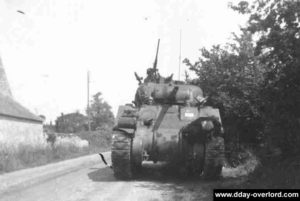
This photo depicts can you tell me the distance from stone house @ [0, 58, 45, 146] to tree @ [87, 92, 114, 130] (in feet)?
165

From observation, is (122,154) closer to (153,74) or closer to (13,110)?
(153,74)

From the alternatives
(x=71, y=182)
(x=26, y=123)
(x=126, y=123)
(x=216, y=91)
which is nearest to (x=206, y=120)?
(x=126, y=123)

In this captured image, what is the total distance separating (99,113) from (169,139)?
260ft

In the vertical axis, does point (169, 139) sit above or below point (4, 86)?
below

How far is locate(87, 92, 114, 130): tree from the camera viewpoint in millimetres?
90188

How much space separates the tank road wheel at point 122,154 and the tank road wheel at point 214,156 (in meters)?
→ 2.05

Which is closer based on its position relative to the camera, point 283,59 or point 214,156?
point 283,59

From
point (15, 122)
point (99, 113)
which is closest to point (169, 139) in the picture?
point (15, 122)

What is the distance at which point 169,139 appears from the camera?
1217 cm

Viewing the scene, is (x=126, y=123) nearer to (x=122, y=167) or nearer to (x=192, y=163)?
(x=122, y=167)

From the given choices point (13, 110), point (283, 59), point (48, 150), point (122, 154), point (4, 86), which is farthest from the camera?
point (4, 86)

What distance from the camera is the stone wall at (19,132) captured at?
3045 centimetres

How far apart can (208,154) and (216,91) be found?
18.8ft
